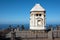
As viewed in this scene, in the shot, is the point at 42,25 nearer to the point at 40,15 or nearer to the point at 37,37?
the point at 40,15

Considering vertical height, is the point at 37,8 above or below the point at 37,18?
above

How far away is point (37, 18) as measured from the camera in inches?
1599

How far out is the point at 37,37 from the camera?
3616 centimetres

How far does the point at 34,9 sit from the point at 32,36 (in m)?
6.57

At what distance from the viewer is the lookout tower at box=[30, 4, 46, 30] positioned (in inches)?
1583

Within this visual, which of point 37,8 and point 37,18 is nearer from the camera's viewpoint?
point 37,8

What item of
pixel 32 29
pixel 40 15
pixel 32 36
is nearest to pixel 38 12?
pixel 40 15

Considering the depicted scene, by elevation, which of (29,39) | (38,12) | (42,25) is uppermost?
(38,12)

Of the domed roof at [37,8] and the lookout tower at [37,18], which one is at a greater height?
the domed roof at [37,8]

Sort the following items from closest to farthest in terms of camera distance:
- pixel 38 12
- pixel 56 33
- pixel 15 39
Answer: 1. pixel 15 39
2. pixel 56 33
3. pixel 38 12

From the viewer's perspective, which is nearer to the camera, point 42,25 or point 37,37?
point 37,37

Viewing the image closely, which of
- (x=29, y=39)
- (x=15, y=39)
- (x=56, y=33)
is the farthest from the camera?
(x=56, y=33)

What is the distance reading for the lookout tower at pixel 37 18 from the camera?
4022cm

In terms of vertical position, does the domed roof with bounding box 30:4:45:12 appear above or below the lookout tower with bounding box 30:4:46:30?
above
